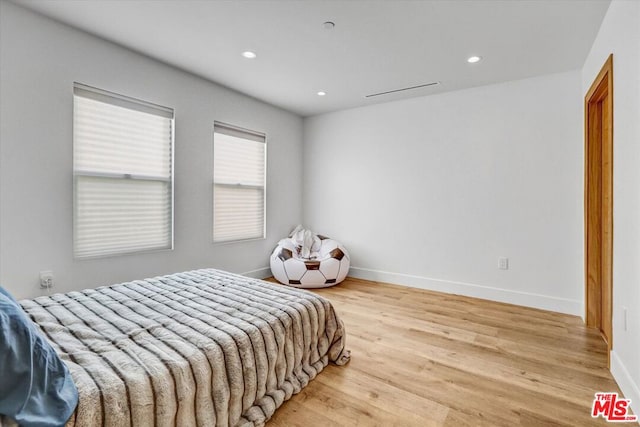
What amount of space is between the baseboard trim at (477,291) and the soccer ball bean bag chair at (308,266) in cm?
51

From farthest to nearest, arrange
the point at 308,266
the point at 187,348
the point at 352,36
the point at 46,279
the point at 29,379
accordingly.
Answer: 1. the point at 308,266
2. the point at 352,36
3. the point at 46,279
4. the point at 187,348
5. the point at 29,379

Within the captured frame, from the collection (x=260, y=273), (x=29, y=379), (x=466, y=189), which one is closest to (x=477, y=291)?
(x=466, y=189)

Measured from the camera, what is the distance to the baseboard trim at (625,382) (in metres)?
1.58

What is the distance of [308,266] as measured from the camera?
399 cm

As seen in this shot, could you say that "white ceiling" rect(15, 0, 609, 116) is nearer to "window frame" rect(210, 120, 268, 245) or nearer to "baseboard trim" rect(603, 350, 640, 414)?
"window frame" rect(210, 120, 268, 245)

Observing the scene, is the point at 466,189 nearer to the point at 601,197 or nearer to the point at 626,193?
the point at 601,197

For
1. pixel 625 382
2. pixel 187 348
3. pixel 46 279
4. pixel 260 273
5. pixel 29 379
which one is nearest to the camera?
pixel 29 379

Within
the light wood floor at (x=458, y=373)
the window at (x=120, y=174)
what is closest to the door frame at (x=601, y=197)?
the light wood floor at (x=458, y=373)

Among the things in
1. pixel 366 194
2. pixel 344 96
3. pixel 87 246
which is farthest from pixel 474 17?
pixel 87 246

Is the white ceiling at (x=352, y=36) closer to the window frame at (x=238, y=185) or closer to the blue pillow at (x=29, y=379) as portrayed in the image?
the window frame at (x=238, y=185)

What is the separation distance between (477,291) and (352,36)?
3.12 meters

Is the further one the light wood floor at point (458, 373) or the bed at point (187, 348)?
the light wood floor at point (458, 373)

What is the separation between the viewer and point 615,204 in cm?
196

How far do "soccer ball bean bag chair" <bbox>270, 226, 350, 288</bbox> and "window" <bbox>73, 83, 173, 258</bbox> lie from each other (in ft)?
4.60
